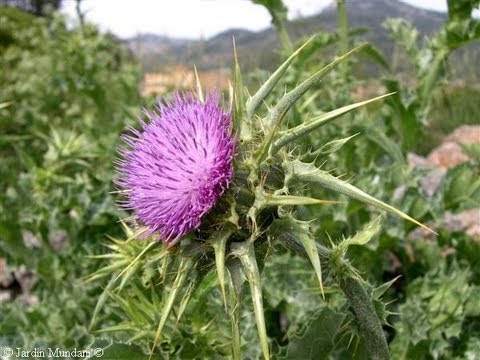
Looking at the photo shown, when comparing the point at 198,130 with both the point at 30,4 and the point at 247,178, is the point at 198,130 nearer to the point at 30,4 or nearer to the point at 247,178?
the point at 247,178

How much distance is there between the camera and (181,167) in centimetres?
178

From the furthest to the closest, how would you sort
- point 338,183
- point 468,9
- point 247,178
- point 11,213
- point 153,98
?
point 153,98
point 11,213
point 468,9
point 247,178
point 338,183

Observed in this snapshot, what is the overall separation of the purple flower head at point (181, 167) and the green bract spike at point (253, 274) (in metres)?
0.14

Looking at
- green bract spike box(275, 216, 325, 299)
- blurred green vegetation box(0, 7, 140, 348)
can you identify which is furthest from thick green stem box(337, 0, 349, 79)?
green bract spike box(275, 216, 325, 299)

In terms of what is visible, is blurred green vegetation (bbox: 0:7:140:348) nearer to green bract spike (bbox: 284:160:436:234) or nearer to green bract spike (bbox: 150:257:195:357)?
green bract spike (bbox: 150:257:195:357)

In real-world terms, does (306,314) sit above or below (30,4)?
below

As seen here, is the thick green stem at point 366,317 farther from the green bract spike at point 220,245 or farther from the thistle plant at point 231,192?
the green bract spike at point 220,245

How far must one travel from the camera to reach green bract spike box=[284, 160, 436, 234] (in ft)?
5.06

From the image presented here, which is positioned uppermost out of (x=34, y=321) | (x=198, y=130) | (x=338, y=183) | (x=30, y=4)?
(x=30, y=4)

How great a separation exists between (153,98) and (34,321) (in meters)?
1.95

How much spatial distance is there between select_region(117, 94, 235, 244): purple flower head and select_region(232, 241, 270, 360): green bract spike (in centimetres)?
14

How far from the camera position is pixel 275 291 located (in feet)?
9.96

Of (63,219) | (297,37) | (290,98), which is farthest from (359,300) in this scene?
(297,37)

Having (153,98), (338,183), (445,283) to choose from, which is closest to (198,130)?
(338,183)
